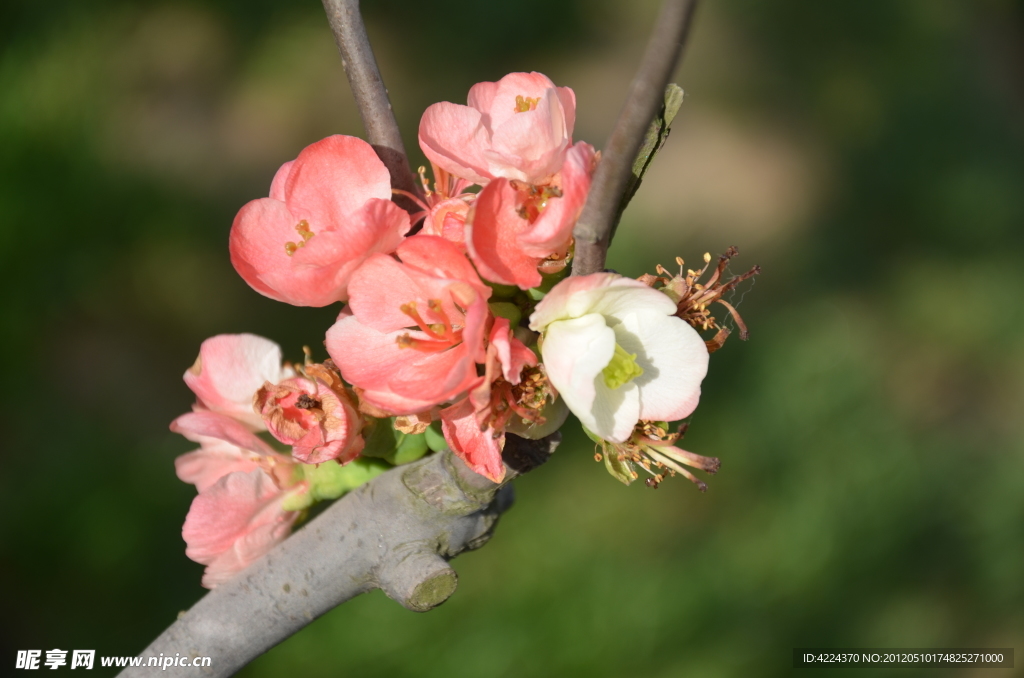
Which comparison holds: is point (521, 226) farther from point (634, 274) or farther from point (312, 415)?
point (634, 274)

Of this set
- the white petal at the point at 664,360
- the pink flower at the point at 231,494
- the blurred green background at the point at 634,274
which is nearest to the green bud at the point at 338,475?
the pink flower at the point at 231,494

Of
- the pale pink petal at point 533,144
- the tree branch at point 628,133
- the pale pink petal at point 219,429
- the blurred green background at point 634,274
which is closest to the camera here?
the tree branch at point 628,133

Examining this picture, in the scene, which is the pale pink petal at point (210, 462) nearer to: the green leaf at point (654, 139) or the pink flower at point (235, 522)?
the pink flower at point (235, 522)

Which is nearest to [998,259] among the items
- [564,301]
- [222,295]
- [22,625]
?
[222,295]

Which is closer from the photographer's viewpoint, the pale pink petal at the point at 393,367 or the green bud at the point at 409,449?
the pale pink petal at the point at 393,367

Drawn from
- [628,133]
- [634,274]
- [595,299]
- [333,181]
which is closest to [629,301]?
[595,299]

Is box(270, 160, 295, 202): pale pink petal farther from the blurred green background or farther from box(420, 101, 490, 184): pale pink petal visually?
the blurred green background
